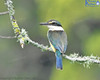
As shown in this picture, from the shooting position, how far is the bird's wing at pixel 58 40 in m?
7.58

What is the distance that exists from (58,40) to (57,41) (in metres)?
0.03

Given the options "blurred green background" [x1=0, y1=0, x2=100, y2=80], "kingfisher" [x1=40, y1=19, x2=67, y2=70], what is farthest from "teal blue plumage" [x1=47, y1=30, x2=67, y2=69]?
"blurred green background" [x1=0, y1=0, x2=100, y2=80]

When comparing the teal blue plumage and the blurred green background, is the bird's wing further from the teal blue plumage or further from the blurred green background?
the blurred green background

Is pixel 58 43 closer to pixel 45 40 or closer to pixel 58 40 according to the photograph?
pixel 58 40

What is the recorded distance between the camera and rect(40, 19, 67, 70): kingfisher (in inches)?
296

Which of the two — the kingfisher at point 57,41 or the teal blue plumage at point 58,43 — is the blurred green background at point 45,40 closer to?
the kingfisher at point 57,41

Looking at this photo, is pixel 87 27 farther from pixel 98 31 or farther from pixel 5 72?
pixel 5 72

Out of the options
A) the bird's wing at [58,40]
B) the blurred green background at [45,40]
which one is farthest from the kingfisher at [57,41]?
the blurred green background at [45,40]

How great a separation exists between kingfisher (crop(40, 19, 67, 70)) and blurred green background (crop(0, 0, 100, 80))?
251 inches

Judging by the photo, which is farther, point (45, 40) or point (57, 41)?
point (45, 40)

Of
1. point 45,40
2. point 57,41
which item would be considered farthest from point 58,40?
point 45,40

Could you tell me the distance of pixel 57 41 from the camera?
7.76 metres

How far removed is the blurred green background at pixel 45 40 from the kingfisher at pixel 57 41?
6364 millimetres

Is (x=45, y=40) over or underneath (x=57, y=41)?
underneath
